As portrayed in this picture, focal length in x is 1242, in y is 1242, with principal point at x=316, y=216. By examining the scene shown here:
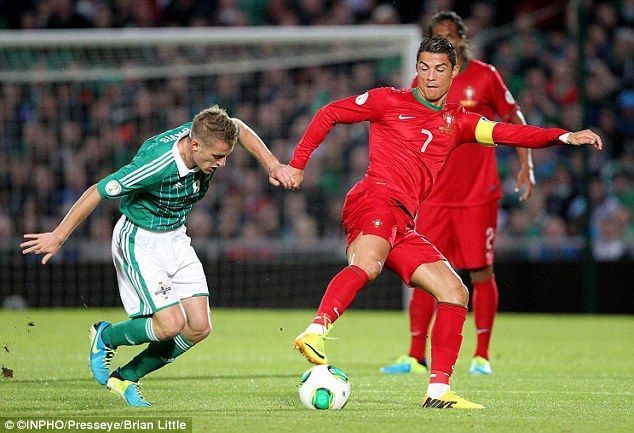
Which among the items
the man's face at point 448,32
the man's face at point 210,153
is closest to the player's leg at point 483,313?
the man's face at point 448,32

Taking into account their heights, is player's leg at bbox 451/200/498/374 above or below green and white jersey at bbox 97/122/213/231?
below

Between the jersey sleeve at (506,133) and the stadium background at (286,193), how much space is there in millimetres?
7977

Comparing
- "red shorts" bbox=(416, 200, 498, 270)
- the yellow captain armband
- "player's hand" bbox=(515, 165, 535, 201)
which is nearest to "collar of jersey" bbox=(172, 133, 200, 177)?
the yellow captain armband

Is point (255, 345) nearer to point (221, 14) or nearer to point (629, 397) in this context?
point (629, 397)

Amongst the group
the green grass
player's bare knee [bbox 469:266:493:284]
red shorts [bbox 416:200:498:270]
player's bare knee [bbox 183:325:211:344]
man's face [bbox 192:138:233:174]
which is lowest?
the green grass

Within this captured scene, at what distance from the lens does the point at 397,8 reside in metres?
18.6

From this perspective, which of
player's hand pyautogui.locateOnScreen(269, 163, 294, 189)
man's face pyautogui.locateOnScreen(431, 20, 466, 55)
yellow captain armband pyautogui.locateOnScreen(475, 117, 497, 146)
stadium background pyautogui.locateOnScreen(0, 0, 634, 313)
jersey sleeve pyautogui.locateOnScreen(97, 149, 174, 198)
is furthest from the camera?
stadium background pyautogui.locateOnScreen(0, 0, 634, 313)

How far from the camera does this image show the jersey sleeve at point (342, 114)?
22.4 feet

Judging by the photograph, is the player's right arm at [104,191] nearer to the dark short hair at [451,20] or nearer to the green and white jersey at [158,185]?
the green and white jersey at [158,185]

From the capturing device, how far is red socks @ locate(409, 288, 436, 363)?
8.89m

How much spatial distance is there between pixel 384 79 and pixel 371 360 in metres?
6.85

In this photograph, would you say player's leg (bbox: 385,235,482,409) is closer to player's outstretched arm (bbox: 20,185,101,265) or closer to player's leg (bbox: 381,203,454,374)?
player's outstretched arm (bbox: 20,185,101,265)

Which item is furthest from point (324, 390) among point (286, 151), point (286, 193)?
point (286, 151)

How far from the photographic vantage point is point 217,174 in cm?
1562
